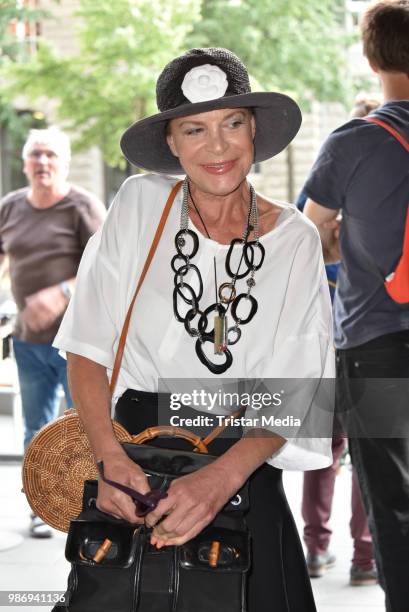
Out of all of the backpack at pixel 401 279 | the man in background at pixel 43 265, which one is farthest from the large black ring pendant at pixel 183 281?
the man in background at pixel 43 265

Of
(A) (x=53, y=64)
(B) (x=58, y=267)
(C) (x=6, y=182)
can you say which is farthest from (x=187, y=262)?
(C) (x=6, y=182)

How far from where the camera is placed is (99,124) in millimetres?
19281

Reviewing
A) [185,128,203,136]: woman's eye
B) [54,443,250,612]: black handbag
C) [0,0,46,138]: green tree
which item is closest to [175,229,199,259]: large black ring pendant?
[185,128,203,136]: woman's eye

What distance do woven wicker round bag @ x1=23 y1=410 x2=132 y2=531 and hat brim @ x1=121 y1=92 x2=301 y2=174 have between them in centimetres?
65

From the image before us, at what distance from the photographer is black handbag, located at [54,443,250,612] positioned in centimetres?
198

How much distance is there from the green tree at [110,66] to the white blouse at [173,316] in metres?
14.9

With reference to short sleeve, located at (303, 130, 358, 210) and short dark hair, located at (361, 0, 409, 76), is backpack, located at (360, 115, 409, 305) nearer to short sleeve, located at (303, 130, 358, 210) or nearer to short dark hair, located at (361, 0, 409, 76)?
short sleeve, located at (303, 130, 358, 210)

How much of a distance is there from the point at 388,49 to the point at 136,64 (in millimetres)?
14719

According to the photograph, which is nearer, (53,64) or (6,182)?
(53,64)

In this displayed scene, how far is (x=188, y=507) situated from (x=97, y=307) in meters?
0.52

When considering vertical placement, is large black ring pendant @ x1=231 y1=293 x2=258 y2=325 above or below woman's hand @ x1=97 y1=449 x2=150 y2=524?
above

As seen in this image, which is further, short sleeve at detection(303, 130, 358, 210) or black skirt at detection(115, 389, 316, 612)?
short sleeve at detection(303, 130, 358, 210)

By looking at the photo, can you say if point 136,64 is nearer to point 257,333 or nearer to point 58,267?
point 58,267

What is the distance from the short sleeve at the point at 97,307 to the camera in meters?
2.29
